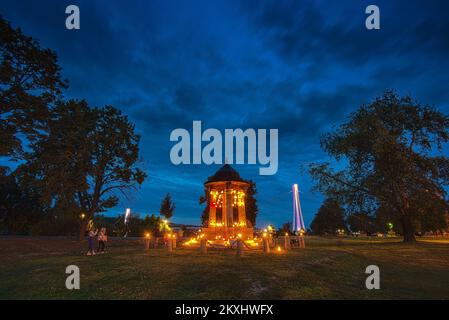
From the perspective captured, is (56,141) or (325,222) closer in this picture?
(56,141)

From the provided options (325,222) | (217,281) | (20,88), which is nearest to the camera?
(217,281)

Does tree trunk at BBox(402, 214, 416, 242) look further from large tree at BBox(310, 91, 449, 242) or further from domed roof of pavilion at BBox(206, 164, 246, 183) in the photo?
domed roof of pavilion at BBox(206, 164, 246, 183)

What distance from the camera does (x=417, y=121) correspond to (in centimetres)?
2919

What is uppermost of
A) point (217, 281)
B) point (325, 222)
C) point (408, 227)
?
point (217, 281)

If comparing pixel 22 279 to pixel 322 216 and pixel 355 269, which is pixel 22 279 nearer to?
pixel 355 269

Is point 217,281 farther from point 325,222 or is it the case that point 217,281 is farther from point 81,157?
point 325,222

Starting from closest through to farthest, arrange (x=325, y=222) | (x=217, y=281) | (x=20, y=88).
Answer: (x=217, y=281) < (x=20, y=88) < (x=325, y=222)

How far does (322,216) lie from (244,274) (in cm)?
7746

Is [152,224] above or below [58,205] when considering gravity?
below

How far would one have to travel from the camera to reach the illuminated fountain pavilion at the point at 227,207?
25.0 meters

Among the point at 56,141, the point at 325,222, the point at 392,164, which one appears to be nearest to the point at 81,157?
the point at 56,141

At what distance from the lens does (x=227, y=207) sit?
25.6m

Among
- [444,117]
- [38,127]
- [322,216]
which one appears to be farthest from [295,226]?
[38,127]
